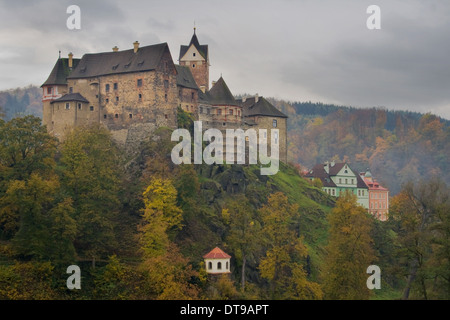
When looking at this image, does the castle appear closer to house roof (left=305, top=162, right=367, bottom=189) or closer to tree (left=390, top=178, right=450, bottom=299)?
house roof (left=305, top=162, right=367, bottom=189)

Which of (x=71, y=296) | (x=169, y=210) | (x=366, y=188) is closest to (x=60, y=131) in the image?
(x=169, y=210)

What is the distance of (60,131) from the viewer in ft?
251

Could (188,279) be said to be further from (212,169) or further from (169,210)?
(212,169)

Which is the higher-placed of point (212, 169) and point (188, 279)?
point (212, 169)

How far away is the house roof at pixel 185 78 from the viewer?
265ft

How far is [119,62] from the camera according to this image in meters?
77.8

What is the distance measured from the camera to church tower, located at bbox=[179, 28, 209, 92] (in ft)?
296

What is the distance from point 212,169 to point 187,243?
14.3 metres

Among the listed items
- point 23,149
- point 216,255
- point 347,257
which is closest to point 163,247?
point 216,255

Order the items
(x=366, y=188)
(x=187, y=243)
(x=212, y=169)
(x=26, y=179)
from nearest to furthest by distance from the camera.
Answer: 1. (x=26, y=179)
2. (x=187, y=243)
3. (x=212, y=169)
4. (x=366, y=188)

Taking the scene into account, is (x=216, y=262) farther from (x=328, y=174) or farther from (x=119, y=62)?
(x=328, y=174)

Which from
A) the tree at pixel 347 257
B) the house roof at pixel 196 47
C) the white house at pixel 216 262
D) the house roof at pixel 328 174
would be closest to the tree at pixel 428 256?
the tree at pixel 347 257

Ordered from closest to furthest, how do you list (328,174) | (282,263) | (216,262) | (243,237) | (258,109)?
(216,262) < (282,263) < (243,237) < (258,109) < (328,174)

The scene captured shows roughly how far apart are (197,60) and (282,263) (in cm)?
4093
